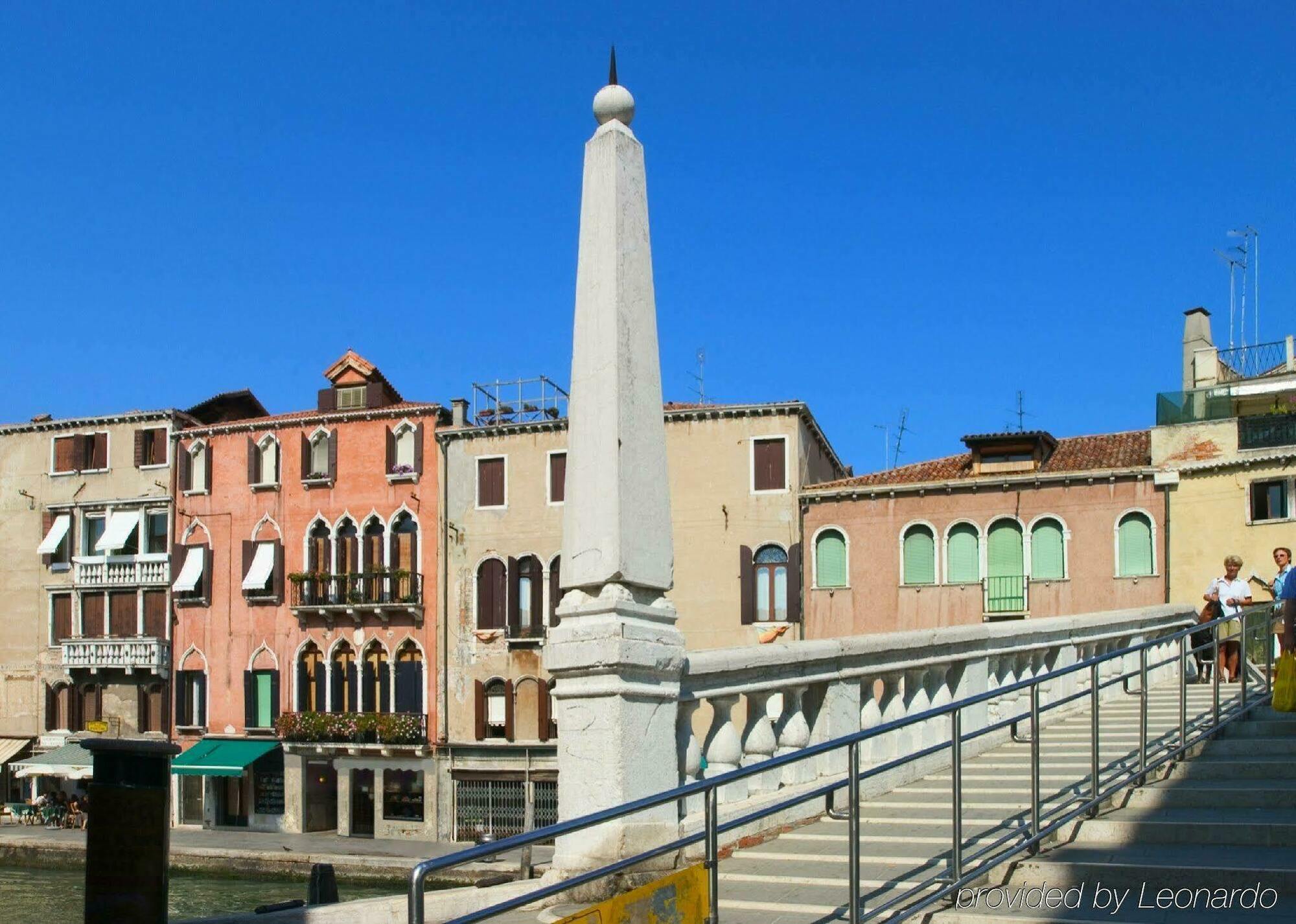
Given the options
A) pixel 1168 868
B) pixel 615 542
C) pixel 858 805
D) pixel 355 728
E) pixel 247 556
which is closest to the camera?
pixel 858 805

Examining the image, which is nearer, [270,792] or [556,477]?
[556,477]

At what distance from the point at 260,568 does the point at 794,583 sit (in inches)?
640

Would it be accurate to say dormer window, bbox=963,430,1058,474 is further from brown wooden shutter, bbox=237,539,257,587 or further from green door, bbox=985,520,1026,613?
brown wooden shutter, bbox=237,539,257,587

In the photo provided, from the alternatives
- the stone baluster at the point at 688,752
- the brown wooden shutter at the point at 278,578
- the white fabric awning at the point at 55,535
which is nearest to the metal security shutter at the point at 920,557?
the brown wooden shutter at the point at 278,578

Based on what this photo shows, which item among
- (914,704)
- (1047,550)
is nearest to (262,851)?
(1047,550)

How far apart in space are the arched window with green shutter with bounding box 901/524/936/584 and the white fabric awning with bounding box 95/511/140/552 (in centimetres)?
2377

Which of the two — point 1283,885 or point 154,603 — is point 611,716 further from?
point 154,603

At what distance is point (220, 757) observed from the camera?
42.8 meters

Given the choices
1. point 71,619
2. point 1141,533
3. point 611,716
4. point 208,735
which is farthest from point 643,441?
point 71,619

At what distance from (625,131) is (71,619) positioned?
1672 inches

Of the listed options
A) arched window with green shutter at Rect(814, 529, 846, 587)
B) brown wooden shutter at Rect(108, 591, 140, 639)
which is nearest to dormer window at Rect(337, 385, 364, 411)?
brown wooden shutter at Rect(108, 591, 140, 639)

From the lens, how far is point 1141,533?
116 ft

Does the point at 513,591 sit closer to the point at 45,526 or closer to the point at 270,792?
the point at 270,792

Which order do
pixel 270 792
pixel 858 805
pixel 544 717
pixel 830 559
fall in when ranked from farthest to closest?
pixel 270 792 < pixel 544 717 < pixel 830 559 < pixel 858 805
